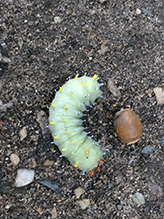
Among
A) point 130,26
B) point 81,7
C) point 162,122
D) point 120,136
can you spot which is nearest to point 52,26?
point 81,7

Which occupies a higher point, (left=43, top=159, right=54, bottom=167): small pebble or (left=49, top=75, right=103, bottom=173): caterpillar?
(left=49, top=75, right=103, bottom=173): caterpillar

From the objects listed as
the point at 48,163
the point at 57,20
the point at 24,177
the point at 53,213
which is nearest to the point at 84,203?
the point at 53,213

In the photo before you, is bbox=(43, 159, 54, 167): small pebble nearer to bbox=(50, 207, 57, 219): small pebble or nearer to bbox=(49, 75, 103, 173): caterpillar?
bbox=(49, 75, 103, 173): caterpillar

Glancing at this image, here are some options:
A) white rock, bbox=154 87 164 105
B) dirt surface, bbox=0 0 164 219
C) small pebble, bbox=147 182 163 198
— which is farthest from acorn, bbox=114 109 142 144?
small pebble, bbox=147 182 163 198

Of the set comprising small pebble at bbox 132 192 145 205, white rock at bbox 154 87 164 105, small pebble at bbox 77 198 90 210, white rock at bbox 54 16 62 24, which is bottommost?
small pebble at bbox 77 198 90 210

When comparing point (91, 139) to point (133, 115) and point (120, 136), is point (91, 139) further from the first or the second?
point (133, 115)

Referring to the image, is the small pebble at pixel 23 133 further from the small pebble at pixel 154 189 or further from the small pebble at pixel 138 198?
the small pebble at pixel 154 189
